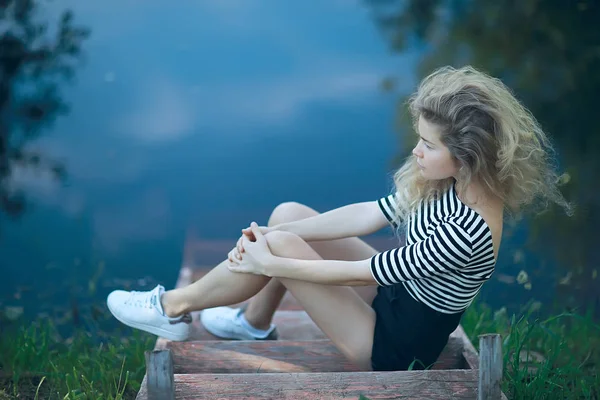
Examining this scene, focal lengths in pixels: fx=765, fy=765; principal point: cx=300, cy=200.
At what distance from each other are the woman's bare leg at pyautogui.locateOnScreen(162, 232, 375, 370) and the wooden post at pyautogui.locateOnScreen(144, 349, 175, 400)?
0.63 metres

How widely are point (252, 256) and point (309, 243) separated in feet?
1.27

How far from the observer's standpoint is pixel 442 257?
218cm

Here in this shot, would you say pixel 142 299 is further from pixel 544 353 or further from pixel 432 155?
pixel 544 353

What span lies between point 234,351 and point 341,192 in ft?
5.04

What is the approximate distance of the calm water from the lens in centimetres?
386

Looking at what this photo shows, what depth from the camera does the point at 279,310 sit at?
11.2ft

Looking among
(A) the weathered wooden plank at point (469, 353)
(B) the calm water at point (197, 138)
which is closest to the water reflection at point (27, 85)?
(B) the calm water at point (197, 138)

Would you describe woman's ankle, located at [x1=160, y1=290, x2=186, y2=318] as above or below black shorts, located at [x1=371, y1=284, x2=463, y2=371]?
below

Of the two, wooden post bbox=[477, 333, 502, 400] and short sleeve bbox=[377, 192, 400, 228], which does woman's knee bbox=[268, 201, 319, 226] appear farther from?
wooden post bbox=[477, 333, 502, 400]

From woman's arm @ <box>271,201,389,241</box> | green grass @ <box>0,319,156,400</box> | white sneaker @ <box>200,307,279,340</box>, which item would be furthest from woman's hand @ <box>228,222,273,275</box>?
green grass @ <box>0,319,156,400</box>

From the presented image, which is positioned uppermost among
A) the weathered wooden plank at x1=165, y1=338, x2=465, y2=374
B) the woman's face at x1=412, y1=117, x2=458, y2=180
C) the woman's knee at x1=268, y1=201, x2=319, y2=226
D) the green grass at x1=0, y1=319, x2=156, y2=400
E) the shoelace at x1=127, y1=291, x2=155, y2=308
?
the woman's face at x1=412, y1=117, x2=458, y2=180

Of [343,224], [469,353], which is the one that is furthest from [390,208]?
[469,353]

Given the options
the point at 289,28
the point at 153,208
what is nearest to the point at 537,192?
the point at 289,28

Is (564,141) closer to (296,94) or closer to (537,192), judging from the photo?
(296,94)
